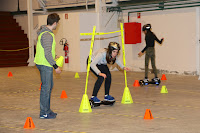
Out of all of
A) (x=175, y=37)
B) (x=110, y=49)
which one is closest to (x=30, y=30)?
(x=175, y=37)

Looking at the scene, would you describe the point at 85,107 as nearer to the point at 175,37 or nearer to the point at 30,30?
the point at 175,37

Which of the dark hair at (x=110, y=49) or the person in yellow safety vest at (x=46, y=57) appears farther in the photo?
the dark hair at (x=110, y=49)

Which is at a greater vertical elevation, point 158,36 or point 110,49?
point 158,36

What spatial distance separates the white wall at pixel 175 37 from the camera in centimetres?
1399

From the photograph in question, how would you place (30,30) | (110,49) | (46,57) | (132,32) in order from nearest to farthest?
1. (46,57)
2. (110,49)
3. (132,32)
4. (30,30)

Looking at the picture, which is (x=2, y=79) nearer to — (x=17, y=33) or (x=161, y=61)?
(x=161, y=61)

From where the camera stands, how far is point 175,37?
14531mm

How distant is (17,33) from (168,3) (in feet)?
35.5

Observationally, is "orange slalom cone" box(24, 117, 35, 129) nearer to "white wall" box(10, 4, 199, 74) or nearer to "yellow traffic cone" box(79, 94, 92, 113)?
"yellow traffic cone" box(79, 94, 92, 113)

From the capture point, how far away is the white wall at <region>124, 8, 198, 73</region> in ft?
45.9

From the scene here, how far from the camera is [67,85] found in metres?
11.9

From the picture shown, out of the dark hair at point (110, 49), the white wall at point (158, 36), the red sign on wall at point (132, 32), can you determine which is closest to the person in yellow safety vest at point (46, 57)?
the dark hair at point (110, 49)

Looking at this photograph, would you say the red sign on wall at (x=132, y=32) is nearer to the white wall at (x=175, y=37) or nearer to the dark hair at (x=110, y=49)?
the white wall at (x=175, y=37)

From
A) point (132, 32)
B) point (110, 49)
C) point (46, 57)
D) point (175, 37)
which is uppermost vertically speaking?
point (132, 32)
